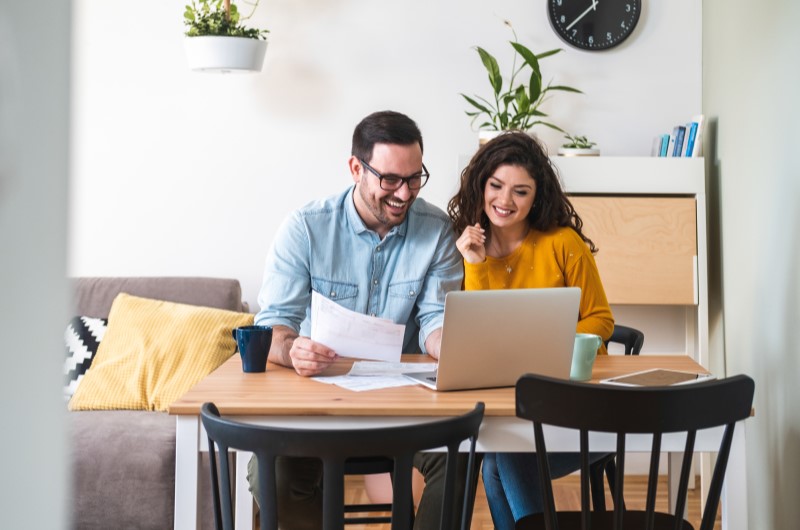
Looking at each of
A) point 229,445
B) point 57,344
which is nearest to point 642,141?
point 229,445

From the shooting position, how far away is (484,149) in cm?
271

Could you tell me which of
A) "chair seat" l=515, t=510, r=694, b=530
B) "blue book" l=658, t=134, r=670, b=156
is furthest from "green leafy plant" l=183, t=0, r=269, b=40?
"chair seat" l=515, t=510, r=694, b=530

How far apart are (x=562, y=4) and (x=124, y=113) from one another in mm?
1836

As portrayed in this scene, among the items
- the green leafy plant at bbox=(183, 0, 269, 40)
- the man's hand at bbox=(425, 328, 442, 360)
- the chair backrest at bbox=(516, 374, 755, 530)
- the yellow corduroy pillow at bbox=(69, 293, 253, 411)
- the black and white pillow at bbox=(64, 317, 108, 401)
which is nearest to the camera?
the chair backrest at bbox=(516, 374, 755, 530)

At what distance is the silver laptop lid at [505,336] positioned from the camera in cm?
179

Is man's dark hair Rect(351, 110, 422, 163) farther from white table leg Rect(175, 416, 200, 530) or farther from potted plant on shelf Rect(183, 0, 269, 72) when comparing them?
potted plant on shelf Rect(183, 0, 269, 72)

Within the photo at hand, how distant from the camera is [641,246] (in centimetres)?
359

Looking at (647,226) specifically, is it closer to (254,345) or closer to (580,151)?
(580,151)

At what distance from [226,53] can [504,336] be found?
2173 mm

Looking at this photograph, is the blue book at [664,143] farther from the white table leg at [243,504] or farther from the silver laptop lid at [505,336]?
the white table leg at [243,504]

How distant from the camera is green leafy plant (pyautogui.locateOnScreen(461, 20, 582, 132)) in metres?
3.63

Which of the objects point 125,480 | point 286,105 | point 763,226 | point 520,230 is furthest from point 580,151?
point 125,480

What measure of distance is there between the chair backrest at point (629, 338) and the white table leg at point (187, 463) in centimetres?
137

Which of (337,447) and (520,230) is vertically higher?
(520,230)
